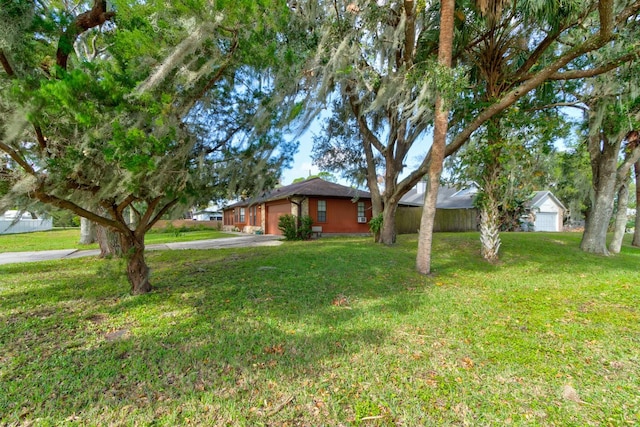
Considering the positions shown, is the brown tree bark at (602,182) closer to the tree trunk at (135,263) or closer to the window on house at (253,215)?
the tree trunk at (135,263)

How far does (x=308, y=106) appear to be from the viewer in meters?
7.29

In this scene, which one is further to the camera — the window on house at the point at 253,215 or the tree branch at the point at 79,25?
the window on house at the point at 253,215

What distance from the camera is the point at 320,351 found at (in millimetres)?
3113

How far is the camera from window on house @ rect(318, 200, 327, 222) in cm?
1680

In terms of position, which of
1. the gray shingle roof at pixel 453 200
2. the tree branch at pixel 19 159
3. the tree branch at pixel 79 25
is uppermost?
the tree branch at pixel 79 25

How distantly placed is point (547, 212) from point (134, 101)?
30576 millimetres

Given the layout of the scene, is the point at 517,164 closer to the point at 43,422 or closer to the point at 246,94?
the point at 246,94

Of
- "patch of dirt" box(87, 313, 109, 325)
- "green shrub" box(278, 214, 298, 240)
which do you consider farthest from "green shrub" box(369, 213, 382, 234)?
"patch of dirt" box(87, 313, 109, 325)

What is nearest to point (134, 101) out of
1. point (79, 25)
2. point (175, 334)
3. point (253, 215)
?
point (79, 25)

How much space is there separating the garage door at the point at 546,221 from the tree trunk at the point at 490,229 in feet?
69.2

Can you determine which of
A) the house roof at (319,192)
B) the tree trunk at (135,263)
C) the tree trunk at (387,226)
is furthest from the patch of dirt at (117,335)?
the house roof at (319,192)

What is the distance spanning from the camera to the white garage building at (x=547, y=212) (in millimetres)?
24203

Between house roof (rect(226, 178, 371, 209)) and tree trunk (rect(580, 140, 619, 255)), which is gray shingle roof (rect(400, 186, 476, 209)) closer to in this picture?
house roof (rect(226, 178, 371, 209))

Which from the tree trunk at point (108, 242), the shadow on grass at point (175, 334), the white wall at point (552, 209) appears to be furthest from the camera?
the white wall at point (552, 209)
